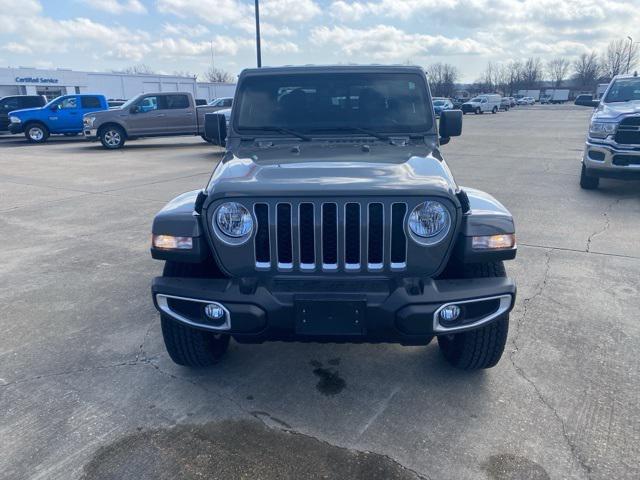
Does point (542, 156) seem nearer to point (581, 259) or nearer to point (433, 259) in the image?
point (581, 259)

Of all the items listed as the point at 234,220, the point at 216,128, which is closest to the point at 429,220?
the point at 234,220

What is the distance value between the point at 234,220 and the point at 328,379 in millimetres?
1270

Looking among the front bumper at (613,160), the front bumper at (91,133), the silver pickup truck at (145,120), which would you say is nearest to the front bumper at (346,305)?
the front bumper at (613,160)

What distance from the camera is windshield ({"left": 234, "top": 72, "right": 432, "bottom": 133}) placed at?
3912mm

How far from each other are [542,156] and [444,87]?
266 feet

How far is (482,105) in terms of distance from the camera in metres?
46.8

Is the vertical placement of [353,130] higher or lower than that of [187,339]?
higher

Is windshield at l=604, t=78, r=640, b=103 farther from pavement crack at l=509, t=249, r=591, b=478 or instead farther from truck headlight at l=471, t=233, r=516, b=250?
truck headlight at l=471, t=233, r=516, b=250

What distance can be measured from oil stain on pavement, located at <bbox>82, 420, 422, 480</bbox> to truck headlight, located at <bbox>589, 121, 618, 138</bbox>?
295 inches

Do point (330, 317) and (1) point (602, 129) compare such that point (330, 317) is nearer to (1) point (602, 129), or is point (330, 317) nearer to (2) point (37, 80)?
(1) point (602, 129)

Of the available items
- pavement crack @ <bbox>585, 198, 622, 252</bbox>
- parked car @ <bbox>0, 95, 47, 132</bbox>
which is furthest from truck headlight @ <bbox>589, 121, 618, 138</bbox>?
parked car @ <bbox>0, 95, 47, 132</bbox>

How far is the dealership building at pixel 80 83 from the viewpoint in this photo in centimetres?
4334

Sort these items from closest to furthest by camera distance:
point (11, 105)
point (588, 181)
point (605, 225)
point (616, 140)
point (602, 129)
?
point (605, 225) < point (616, 140) < point (602, 129) < point (588, 181) < point (11, 105)

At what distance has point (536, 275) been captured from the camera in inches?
194
